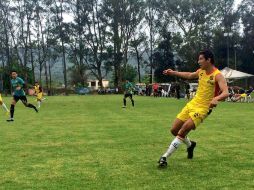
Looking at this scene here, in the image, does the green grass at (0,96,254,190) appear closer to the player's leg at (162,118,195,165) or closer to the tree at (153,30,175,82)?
the player's leg at (162,118,195,165)

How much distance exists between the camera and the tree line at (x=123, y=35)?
71.2m

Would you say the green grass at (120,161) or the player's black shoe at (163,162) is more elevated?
the player's black shoe at (163,162)

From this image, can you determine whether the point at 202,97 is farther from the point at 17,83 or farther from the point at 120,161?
the point at 17,83

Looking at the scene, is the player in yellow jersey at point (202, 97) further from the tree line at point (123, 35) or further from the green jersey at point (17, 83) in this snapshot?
the tree line at point (123, 35)

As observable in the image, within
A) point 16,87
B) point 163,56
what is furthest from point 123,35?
point 16,87

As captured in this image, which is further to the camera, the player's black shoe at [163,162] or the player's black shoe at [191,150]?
the player's black shoe at [191,150]

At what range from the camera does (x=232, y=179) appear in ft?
21.6

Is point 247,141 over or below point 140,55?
below

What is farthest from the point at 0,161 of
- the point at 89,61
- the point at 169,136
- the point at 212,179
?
the point at 89,61

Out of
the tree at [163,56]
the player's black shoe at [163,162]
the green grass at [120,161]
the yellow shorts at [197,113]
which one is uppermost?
the tree at [163,56]

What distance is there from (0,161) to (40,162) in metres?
0.74

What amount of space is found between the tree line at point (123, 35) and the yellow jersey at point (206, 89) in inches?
2450

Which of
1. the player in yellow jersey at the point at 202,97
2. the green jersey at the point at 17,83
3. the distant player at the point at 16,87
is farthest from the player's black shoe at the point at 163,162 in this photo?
the green jersey at the point at 17,83

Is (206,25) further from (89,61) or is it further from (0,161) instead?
(0,161)
